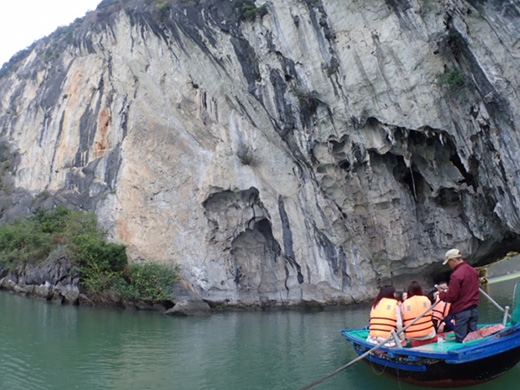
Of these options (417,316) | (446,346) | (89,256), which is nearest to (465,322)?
(446,346)

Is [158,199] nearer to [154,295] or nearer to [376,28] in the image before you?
[154,295]

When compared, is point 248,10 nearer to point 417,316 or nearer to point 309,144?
point 309,144

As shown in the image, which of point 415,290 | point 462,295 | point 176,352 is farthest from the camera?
point 176,352

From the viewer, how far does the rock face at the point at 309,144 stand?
17.1m

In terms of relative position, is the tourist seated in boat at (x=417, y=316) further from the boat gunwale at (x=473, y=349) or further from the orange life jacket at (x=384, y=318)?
the boat gunwale at (x=473, y=349)

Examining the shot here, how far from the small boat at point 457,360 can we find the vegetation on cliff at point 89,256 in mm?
13234

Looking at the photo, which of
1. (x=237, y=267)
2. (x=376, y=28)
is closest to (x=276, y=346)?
(x=237, y=267)

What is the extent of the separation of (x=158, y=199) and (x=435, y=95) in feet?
42.3

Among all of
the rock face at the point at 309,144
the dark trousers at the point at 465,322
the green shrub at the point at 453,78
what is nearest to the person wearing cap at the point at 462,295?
the dark trousers at the point at 465,322

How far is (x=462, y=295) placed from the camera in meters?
7.93

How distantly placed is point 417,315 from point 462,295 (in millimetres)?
813

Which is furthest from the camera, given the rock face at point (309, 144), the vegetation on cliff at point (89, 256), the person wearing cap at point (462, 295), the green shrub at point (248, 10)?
the green shrub at point (248, 10)

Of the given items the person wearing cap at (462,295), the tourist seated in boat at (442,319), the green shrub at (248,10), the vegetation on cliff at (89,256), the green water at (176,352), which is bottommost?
the green water at (176,352)

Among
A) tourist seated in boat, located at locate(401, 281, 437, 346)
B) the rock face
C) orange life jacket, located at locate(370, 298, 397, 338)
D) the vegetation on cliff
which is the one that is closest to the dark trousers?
tourist seated in boat, located at locate(401, 281, 437, 346)
